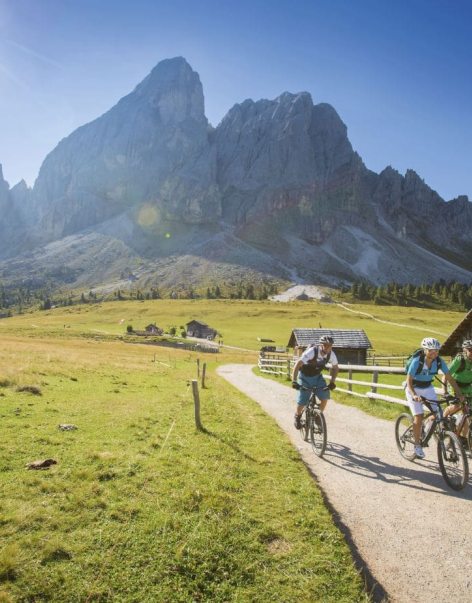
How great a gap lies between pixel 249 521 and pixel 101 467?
405cm

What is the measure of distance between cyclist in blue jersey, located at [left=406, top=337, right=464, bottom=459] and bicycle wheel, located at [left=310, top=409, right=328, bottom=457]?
2.36 m

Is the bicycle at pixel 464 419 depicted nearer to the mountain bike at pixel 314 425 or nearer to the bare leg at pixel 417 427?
the bare leg at pixel 417 427

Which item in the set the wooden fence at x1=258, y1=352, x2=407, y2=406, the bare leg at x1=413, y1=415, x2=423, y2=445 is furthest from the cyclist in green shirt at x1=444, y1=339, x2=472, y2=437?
the wooden fence at x1=258, y1=352, x2=407, y2=406

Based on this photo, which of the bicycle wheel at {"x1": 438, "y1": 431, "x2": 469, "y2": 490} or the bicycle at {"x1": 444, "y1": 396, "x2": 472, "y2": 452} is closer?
the bicycle wheel at {"x1": 438, "y1": 431, "x2": 469, "y2": 490}

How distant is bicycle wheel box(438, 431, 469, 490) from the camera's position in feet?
27.5

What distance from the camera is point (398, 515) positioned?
7457 mm

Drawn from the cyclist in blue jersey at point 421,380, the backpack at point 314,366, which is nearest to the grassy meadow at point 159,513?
the backpack at point 314,366

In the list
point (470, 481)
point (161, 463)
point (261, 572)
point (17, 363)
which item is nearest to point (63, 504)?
point (161, 463)

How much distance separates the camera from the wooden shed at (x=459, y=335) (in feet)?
76.2

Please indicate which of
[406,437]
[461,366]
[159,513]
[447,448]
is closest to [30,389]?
[159,513]

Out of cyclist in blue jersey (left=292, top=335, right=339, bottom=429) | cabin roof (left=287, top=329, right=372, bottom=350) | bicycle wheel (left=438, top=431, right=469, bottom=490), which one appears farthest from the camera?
cabin roof (left=287, top=329, right=372, bottom=350)

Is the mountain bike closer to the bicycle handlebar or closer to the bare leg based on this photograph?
the bicycle handlebar

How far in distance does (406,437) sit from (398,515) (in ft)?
12.5

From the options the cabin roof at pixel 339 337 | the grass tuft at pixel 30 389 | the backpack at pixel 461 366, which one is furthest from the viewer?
the cabin roof at pixel 339 337
